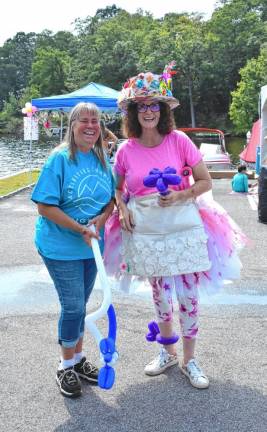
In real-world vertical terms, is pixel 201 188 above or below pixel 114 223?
above

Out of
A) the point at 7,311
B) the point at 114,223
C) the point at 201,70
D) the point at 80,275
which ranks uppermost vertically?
the point at 201,70

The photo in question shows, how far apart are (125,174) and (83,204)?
1.22ft

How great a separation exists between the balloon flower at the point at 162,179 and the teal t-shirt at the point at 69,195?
0.27 metres

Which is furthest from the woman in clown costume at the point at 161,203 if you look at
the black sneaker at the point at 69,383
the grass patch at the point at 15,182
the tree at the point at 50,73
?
the tree at the point at 50,73

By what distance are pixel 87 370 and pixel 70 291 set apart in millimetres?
609

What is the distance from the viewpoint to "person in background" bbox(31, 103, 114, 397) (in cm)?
269

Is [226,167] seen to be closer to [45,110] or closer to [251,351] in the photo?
[45,110]

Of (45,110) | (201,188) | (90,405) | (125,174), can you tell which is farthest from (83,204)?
(45,110)

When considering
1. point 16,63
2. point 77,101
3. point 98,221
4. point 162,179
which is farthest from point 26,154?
point 16,63

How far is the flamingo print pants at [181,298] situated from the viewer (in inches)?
119

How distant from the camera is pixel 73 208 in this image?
2758mm

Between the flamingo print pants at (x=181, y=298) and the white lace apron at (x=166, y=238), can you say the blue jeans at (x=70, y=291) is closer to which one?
the white lace apron at (x=166, y=238)

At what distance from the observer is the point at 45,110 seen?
Result: 16812mm

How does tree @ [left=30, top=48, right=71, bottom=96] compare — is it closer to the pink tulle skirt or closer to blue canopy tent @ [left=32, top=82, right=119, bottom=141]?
blue canopy tent @ [left=32, top=82, right=119, bottom=141]
